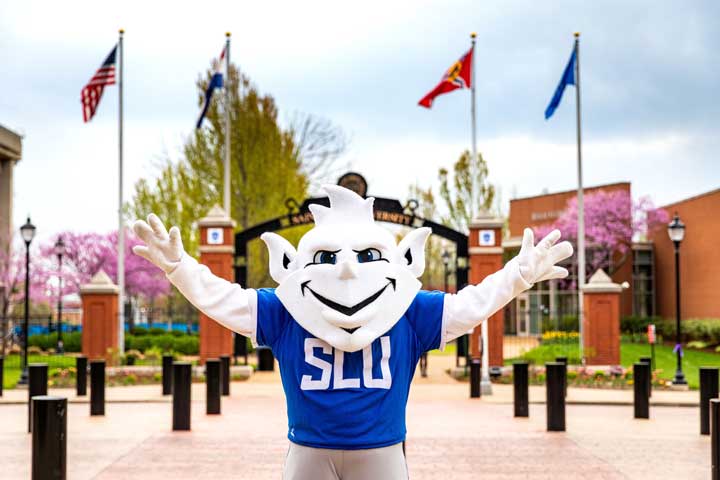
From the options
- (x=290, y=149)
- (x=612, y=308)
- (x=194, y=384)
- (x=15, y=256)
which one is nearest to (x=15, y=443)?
(x=194, y=384)

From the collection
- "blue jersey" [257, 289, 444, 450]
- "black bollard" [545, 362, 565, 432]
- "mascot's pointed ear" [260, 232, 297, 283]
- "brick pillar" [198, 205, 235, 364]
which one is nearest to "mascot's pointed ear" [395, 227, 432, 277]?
"blue jersey" [257, 289, 444, 450]

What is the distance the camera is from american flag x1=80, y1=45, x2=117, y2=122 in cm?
2302

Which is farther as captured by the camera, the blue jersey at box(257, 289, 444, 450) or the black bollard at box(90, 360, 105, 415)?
the black bollard at box(90, 360, 105, 415)

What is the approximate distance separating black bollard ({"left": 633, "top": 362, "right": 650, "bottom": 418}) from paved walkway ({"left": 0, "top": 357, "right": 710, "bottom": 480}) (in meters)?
0.21

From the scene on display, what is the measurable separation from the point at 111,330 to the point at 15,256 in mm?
16693

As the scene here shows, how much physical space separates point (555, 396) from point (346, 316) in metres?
7.55

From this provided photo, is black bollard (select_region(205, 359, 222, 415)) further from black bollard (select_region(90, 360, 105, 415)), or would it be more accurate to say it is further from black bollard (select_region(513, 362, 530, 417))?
black bollard (select_region(513, 362, 530, 417))

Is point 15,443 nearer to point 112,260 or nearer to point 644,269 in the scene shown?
point 112,260

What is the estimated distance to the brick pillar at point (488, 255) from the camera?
2130cm

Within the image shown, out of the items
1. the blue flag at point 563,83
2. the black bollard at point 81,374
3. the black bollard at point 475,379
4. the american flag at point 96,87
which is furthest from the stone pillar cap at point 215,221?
the blue flag at point 563,83

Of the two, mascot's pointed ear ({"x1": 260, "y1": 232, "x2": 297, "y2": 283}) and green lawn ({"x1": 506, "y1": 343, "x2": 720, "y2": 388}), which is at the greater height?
mascot's pointed ear ({"x1": 260, "y1": 232, "x2": 297, "y2": 283})

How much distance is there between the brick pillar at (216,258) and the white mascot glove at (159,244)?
54.3ft

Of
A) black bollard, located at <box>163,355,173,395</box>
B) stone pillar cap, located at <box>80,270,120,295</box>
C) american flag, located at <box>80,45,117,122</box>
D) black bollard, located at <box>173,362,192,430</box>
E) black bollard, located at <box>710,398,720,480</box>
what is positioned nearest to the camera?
black bollard, located at <box>710,398,720,480</box>

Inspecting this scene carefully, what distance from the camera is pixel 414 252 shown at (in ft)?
17.7
